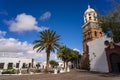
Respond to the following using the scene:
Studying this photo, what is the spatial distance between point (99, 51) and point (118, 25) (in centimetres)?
1384

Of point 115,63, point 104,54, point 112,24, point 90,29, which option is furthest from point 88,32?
point 112,24

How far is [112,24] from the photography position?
2067 centimetres

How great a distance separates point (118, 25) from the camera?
66.7ft

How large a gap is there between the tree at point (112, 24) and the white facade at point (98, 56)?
31.7 feet

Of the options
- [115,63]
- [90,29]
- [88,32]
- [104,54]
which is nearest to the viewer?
[115,63]

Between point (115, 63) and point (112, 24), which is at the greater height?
point (112, 24)

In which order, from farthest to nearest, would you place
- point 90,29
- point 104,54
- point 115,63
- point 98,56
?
1. point 90,29
2. point 98,56
3. point 104,54
4. point 115,63

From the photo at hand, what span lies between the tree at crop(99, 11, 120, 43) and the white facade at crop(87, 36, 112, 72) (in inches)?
380

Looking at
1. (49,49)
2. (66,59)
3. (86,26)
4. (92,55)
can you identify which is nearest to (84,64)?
(66,59)

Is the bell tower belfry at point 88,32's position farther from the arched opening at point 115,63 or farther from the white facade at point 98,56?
the arched opening at point 115,63

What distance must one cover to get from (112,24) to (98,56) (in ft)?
46.5

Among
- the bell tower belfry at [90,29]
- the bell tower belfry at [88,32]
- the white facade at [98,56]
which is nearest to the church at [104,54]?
the white facade at [98,56]

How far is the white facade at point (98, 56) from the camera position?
31513mm

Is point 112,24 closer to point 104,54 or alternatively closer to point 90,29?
point 104,54
